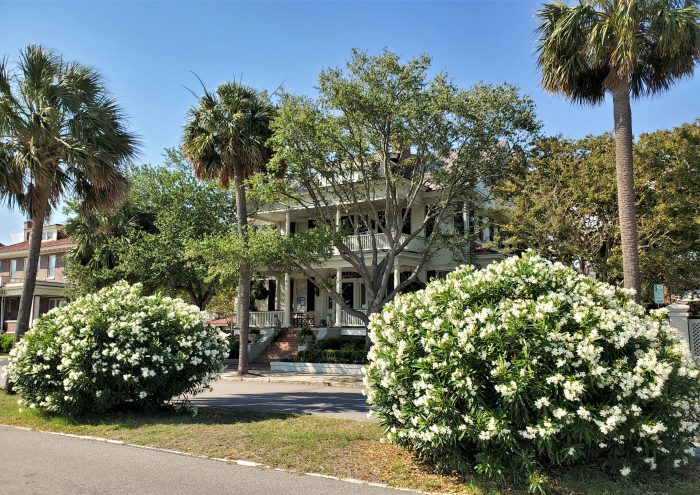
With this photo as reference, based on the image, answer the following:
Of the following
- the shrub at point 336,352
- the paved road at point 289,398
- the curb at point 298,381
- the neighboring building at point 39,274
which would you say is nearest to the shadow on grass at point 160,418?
the paved road at point 289,398

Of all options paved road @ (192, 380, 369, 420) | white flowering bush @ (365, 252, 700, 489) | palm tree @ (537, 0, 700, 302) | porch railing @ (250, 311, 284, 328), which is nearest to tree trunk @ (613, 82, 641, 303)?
palm tree @ (537, 0, 700, 302)

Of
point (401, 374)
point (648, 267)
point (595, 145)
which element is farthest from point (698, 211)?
point (401, 374)

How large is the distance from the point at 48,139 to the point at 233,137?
21.5 ft

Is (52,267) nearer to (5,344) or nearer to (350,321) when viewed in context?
(5,344)

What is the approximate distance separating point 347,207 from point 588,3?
10330 millimetres

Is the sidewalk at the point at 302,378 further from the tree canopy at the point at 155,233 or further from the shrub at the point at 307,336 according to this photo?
the tree canopy at the point at 155,233

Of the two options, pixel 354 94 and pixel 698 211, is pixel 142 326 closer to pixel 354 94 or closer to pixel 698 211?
pixel 354 94

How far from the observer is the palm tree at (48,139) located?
12.3m

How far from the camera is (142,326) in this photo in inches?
381

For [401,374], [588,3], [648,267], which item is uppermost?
[588,3]

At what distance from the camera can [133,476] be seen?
6293 millimetres

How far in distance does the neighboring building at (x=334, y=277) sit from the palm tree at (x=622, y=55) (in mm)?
9978

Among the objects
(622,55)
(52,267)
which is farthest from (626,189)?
(52,267)

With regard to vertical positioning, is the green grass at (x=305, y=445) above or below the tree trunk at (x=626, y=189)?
below
